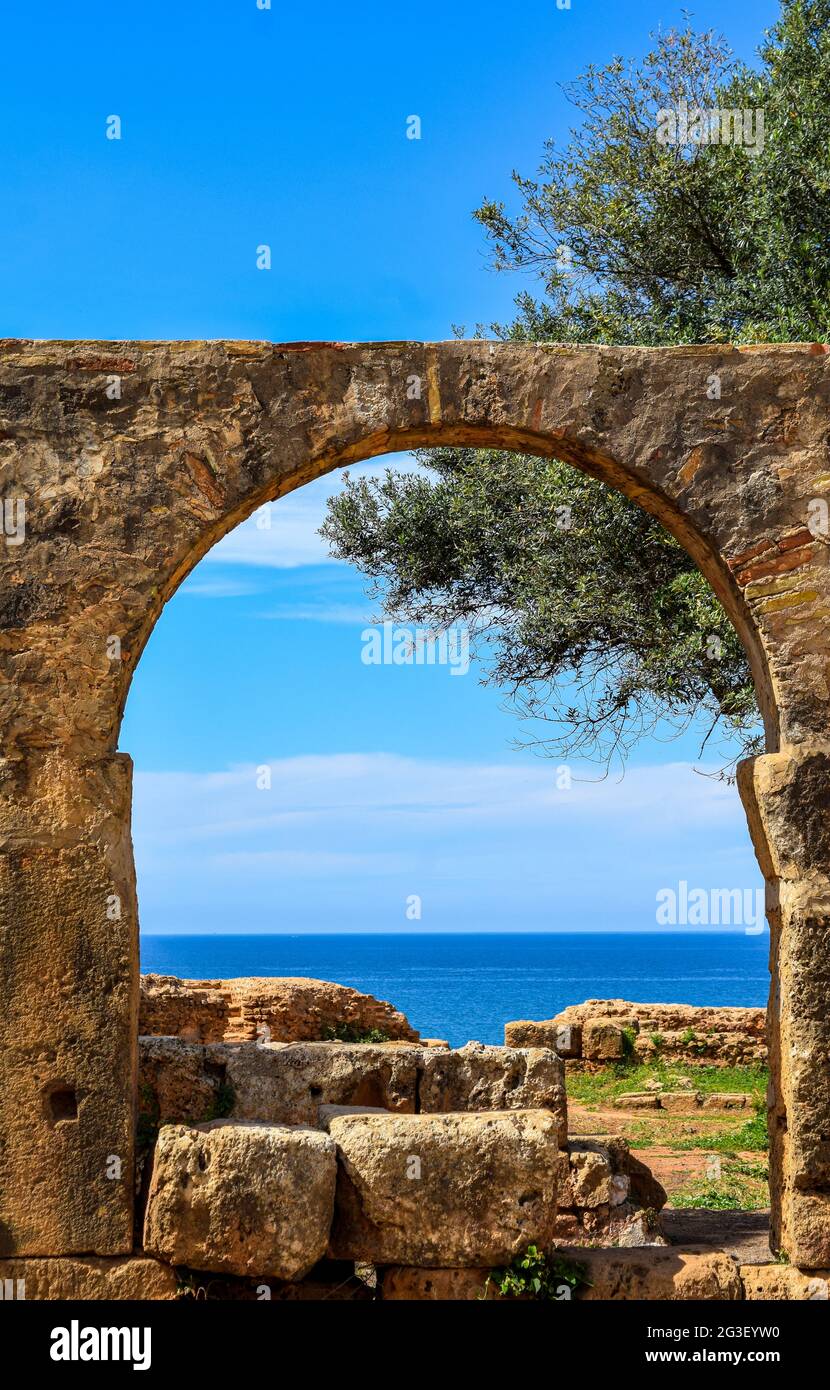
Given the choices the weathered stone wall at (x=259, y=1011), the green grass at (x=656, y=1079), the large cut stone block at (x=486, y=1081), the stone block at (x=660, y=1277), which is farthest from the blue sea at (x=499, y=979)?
the stone block at (x=660, y=1277)

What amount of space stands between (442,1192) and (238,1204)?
2.65 feet

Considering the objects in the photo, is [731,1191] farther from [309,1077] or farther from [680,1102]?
[309,1077]

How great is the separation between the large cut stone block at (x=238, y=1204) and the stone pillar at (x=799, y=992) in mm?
1899

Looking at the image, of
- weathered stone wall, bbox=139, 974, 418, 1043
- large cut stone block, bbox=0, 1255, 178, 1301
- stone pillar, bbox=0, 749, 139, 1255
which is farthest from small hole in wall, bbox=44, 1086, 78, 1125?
weathered stone wall, bbox=139, 974, 418, 1043

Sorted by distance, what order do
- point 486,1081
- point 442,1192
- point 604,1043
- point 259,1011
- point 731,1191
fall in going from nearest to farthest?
point 442,1192
point 486,1081
point 731,1191
point 259,1011
point 604,1043

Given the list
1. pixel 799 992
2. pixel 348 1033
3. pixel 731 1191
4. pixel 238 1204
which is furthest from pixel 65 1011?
pixel 348 1033

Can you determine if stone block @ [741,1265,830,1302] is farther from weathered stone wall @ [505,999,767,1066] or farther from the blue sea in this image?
the blue sea

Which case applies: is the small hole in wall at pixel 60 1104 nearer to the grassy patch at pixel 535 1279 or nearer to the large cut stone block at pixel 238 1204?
the large cut stone block at pixel 238 1204

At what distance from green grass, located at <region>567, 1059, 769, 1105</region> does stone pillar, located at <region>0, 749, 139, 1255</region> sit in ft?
33.2

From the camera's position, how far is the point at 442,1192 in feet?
16.4

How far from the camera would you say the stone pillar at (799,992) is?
5023 mm

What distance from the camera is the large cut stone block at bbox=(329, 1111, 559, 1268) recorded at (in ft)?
16.3
